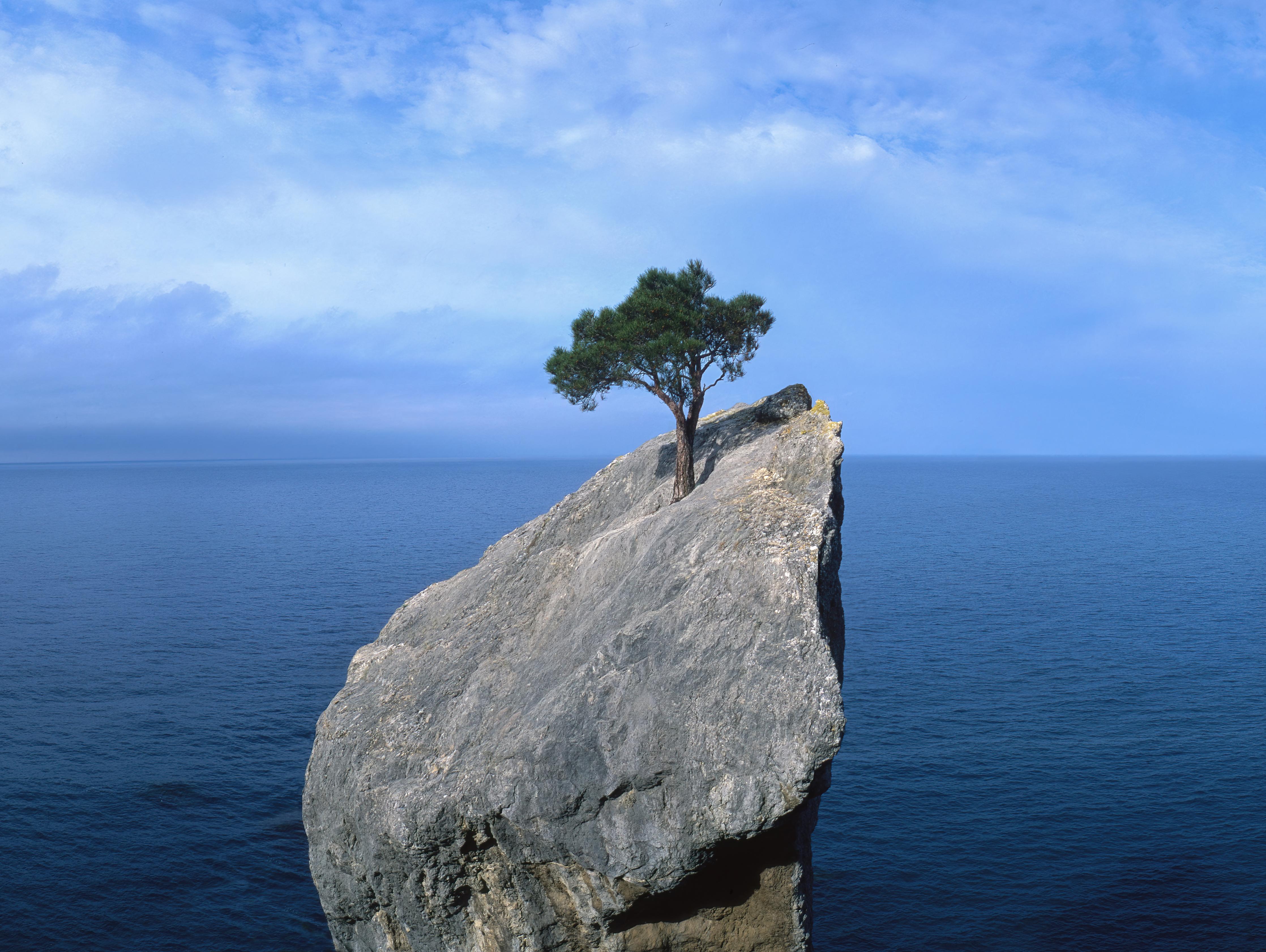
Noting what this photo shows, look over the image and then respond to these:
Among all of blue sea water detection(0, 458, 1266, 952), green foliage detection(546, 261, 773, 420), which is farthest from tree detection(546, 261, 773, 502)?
blue sea water detection(0, 458, 1266, 952)

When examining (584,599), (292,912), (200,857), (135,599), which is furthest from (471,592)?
(135,599)

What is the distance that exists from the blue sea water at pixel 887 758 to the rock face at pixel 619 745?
10890mm

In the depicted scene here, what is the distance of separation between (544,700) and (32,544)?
136 metres

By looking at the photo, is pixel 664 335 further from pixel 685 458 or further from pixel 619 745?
pixel 619 745

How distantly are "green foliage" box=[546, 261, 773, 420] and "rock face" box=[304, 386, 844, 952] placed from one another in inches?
140

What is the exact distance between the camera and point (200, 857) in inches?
1490

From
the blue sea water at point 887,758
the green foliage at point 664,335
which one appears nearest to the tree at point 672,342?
the green foliage at point 664,335

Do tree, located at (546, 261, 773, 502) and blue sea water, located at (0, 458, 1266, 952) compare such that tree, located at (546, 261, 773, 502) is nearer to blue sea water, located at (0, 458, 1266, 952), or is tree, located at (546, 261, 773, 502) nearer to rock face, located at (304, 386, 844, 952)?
rock face, located at (304, 386, 844, 952)

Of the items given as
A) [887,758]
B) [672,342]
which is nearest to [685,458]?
[672,342]

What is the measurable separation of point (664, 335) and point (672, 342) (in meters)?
0.39

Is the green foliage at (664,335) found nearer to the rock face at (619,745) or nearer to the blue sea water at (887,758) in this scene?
the rock face at (619,745)

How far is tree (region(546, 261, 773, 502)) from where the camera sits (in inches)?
1208

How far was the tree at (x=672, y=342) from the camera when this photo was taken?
30688mm

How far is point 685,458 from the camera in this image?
30812mm
